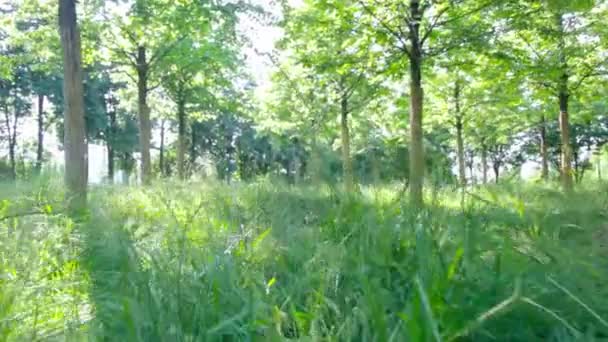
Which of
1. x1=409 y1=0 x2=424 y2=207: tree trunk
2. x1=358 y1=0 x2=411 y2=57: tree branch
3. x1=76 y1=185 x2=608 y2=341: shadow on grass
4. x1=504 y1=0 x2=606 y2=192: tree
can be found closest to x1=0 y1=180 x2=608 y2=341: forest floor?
x1=76 y1=185 x2=608 y2=341: shadow on grass

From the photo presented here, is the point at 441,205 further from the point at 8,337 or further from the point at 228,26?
the point at 228,26

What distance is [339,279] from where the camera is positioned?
5.32 feet

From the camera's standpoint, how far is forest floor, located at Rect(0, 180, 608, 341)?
1.26 m

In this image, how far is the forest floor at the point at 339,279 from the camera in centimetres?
126

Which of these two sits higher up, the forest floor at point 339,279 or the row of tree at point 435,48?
the row of tree at point 435,48

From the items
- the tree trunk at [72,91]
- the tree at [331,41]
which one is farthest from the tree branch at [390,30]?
the tree trunk at [72,91]

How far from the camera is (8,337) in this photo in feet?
4.65

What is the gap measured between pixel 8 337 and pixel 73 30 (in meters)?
6.36

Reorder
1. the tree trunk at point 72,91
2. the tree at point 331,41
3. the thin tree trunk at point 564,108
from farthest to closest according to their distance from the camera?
the thin tree trunk at point 564,108 → the tree at point 331,41 → the tree trunk at point 72,91

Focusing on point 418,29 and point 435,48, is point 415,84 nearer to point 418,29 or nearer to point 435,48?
point 435,48

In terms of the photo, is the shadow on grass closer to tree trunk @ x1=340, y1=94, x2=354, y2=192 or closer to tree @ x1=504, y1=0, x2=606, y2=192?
tree trunk @ x1=340, y1=94, x2=354, y2=192

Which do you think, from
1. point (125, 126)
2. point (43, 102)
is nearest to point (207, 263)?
point (43, 102)

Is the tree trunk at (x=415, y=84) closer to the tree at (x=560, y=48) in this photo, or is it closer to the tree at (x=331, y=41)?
the tree at (x=331, y=41)

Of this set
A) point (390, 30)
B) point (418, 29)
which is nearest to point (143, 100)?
point (390, 30)
